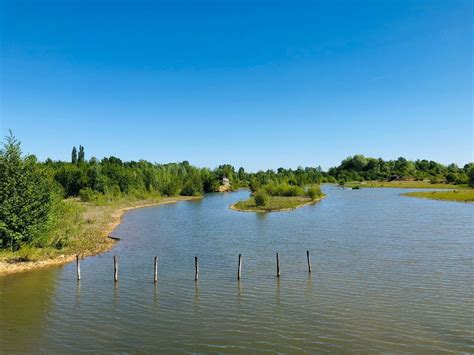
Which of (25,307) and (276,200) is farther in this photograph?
(276,200)

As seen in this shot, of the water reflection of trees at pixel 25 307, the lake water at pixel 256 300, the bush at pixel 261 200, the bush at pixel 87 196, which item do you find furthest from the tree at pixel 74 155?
the water reflection of trees at pixel 25 307

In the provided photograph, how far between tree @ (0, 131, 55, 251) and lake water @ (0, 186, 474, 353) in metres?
6.62

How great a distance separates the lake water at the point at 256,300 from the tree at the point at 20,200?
6625 millimetres

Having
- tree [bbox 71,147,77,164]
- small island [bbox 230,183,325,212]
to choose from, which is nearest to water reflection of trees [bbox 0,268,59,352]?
small island [bbox 230,183,325,212]

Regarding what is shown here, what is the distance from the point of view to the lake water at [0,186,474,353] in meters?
21.4

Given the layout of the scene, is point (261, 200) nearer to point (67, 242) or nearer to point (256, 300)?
point (67, 242)

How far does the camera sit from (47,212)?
42.7 m

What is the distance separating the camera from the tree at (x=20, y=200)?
3966cm

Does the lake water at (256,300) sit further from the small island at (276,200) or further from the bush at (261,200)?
the bush at (261,200)

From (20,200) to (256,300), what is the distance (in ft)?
92.8

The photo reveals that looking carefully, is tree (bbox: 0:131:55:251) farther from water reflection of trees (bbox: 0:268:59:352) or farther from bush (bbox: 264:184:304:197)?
bush (bbox: 264:184:304:197)

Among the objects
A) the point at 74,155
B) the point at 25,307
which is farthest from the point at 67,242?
the point at 74,155

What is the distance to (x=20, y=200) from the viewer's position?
40375 millimetres

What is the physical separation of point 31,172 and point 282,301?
104ft
